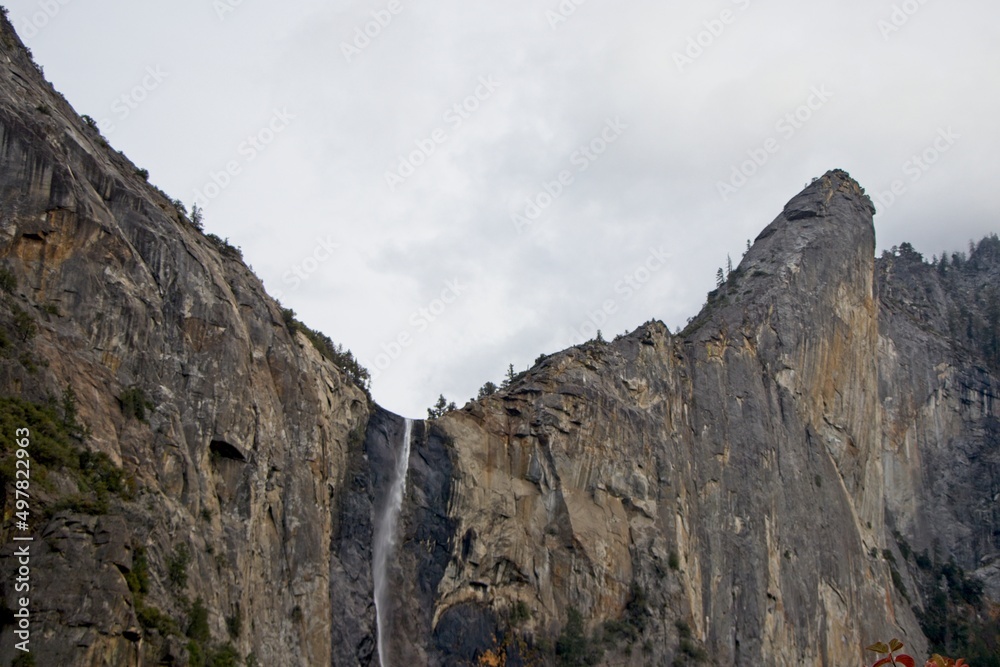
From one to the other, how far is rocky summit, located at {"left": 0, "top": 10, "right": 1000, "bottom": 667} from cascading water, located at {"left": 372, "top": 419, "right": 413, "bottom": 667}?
226 millimetres

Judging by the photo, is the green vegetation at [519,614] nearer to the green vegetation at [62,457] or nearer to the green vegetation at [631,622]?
the green vegetation at [631,622]

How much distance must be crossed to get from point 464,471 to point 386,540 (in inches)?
246

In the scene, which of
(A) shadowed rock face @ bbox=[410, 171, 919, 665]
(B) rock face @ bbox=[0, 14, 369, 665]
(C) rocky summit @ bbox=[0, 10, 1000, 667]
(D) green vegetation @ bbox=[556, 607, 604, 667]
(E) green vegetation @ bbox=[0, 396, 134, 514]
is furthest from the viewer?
(A) shadowed rock face @ bbox=[410, 171, 919, 665]

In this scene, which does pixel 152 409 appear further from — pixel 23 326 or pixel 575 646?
pixel 575 646

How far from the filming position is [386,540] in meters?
63.2

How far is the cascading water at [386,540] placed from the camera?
59.9 m

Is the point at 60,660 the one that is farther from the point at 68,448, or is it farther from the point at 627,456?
the point at 627,456

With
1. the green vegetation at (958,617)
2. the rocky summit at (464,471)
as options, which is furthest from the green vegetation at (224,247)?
the green vegetation at (958,617)

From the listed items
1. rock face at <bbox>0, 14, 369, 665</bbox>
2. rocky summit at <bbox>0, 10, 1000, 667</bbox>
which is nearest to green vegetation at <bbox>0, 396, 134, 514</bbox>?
rocky summit at <bbox>0, 10, 1000, 667</bbox>

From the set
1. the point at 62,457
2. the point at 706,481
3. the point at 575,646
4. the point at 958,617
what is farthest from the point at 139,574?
the point at 958,617

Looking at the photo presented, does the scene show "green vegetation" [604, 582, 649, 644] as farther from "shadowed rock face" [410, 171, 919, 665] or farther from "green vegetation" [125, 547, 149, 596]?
"green vegetation" [125, 547, 149, 596]

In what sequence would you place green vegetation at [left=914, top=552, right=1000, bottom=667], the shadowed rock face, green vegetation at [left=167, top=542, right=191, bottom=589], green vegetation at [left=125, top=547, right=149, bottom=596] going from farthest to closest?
green vegetation at [left=914, top=552, right=1000, bottom=667] → the shadowed rock face → green vegetation at [left=167, top=542, right=191, bottom=589] → green vegetation at [left=125, top=547, right=149, bottom=596]

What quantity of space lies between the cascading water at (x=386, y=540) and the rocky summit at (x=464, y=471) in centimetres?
23

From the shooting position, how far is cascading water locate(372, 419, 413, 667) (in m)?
59.9
